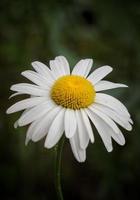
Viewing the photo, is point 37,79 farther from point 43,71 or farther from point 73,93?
point 73,93

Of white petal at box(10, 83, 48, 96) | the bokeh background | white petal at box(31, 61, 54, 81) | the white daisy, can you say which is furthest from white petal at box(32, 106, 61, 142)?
the bokeh background

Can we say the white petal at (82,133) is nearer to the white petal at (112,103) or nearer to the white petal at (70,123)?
the white petal at (70,123)

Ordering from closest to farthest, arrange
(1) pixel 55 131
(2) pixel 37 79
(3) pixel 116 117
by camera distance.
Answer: (1) pixel 55 131 → (3) pixel 116 117 → (2) pixel 37 79

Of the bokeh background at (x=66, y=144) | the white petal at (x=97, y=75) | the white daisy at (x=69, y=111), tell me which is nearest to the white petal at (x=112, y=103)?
the white daisy at (x=69, y=111)

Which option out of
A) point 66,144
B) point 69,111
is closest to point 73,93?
point 69,111

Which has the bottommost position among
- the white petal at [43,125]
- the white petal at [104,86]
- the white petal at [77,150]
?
the white petal at [77,150]

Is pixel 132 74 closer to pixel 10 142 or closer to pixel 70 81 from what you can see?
pixel 10 142
